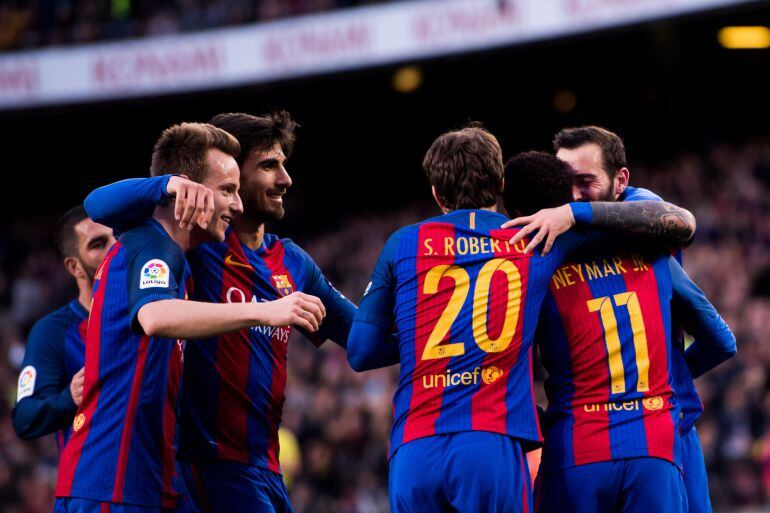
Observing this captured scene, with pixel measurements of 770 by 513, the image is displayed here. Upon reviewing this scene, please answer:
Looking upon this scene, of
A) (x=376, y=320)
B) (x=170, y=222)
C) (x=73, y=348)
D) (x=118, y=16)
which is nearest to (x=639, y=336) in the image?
(x=376, y=320)

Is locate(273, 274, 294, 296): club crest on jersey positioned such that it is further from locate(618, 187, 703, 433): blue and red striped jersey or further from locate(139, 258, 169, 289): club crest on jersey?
locate(618, 187, 703, 433): blue and red striped jersey

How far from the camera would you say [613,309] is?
14.0 ft

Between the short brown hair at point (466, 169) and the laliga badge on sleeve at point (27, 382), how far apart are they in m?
2.26

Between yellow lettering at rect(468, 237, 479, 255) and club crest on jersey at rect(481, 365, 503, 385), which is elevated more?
yellow lettering at rect(468, 237, 479, 255)

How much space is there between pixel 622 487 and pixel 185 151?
214 cm

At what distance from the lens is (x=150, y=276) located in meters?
3.82

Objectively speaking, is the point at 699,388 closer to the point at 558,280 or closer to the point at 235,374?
the point at 558,280

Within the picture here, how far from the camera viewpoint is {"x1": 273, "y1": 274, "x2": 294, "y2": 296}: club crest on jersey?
4852mm

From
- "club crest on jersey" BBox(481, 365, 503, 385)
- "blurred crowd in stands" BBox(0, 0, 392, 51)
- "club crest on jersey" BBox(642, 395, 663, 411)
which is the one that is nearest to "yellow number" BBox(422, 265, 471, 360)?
"club crest on jersey" BBox(481, 365, 503, 385)

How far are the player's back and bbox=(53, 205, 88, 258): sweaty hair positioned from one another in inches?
87.0

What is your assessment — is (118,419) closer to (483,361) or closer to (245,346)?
(245,346)

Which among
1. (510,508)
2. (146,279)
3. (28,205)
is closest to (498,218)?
(510,508)

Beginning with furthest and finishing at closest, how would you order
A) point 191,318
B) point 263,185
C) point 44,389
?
point 44,389, point 263,185, point 191,318

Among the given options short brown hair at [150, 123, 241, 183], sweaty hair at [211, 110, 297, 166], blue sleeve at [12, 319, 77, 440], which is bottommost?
blue sleeve at [12, 319, 77, 440]
